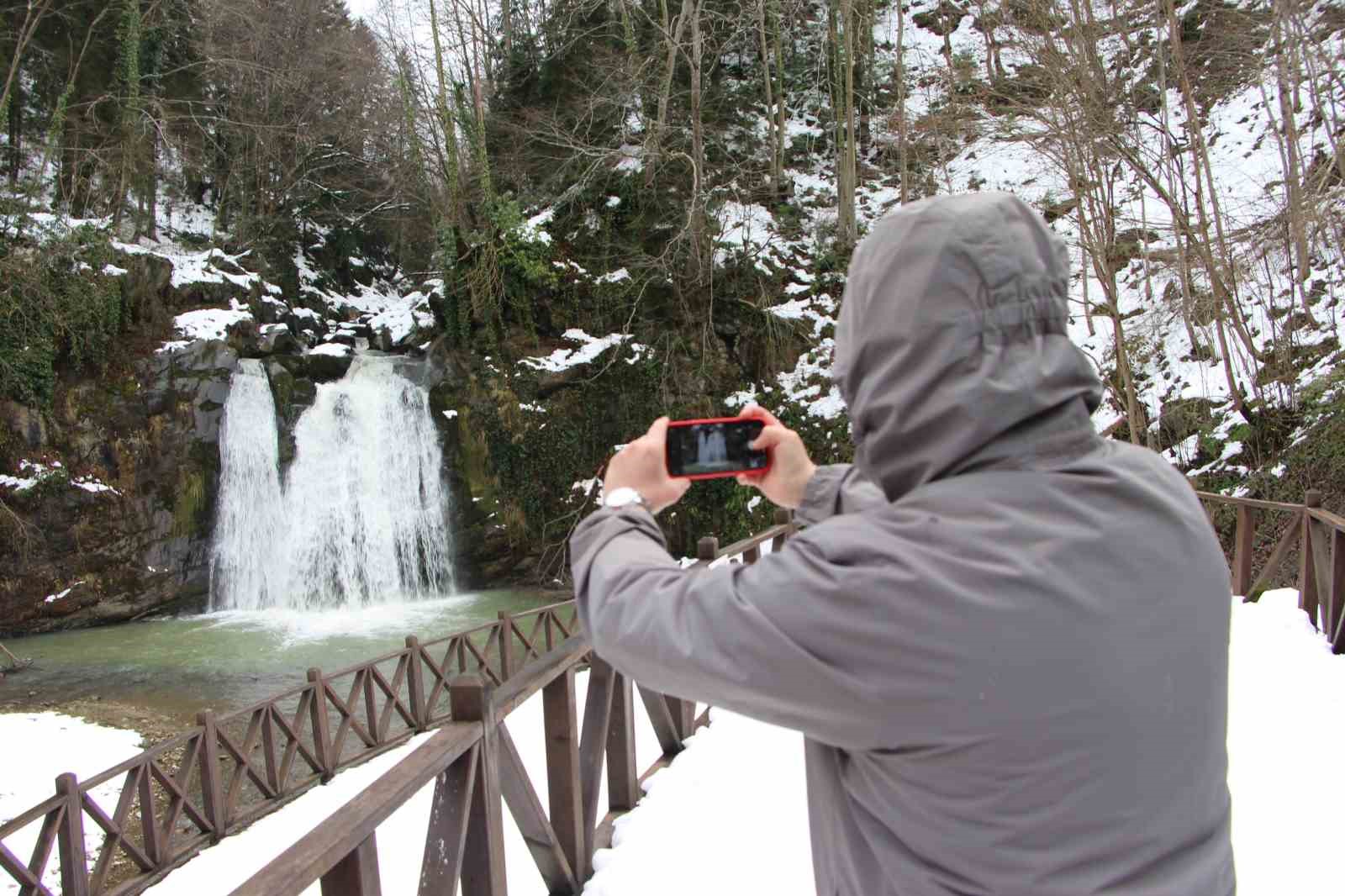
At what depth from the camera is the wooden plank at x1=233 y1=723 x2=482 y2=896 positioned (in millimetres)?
1313

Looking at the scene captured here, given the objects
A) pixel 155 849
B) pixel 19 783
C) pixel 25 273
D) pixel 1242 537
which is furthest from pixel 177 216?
pixel 1242 537

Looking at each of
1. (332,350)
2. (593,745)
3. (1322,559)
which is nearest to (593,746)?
(593,745)

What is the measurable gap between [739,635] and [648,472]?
42 cm

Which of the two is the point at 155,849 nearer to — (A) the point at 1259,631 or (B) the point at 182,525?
(A) the point at 1259,631

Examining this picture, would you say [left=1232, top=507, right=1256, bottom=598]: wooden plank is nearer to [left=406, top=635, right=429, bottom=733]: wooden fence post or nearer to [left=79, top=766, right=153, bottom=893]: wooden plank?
[left=406, top=635, right=429, bottom=733]: wooden fence post

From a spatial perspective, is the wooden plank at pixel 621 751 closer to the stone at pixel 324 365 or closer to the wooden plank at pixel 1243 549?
the wooden plank at pixel 1243 549

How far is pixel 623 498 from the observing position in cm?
116

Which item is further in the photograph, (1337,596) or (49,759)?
(49,759)

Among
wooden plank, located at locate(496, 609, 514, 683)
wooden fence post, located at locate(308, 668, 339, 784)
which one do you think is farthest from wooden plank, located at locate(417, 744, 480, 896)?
wooden plank, located at locate(496, 609, 514, 683)

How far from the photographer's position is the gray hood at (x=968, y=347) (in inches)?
33.1

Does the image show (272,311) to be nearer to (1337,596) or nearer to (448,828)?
(448,828)

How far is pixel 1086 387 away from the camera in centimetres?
87

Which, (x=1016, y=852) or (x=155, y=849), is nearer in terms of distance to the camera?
(x=1016, y=852)

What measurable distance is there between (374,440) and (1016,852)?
609 inches
